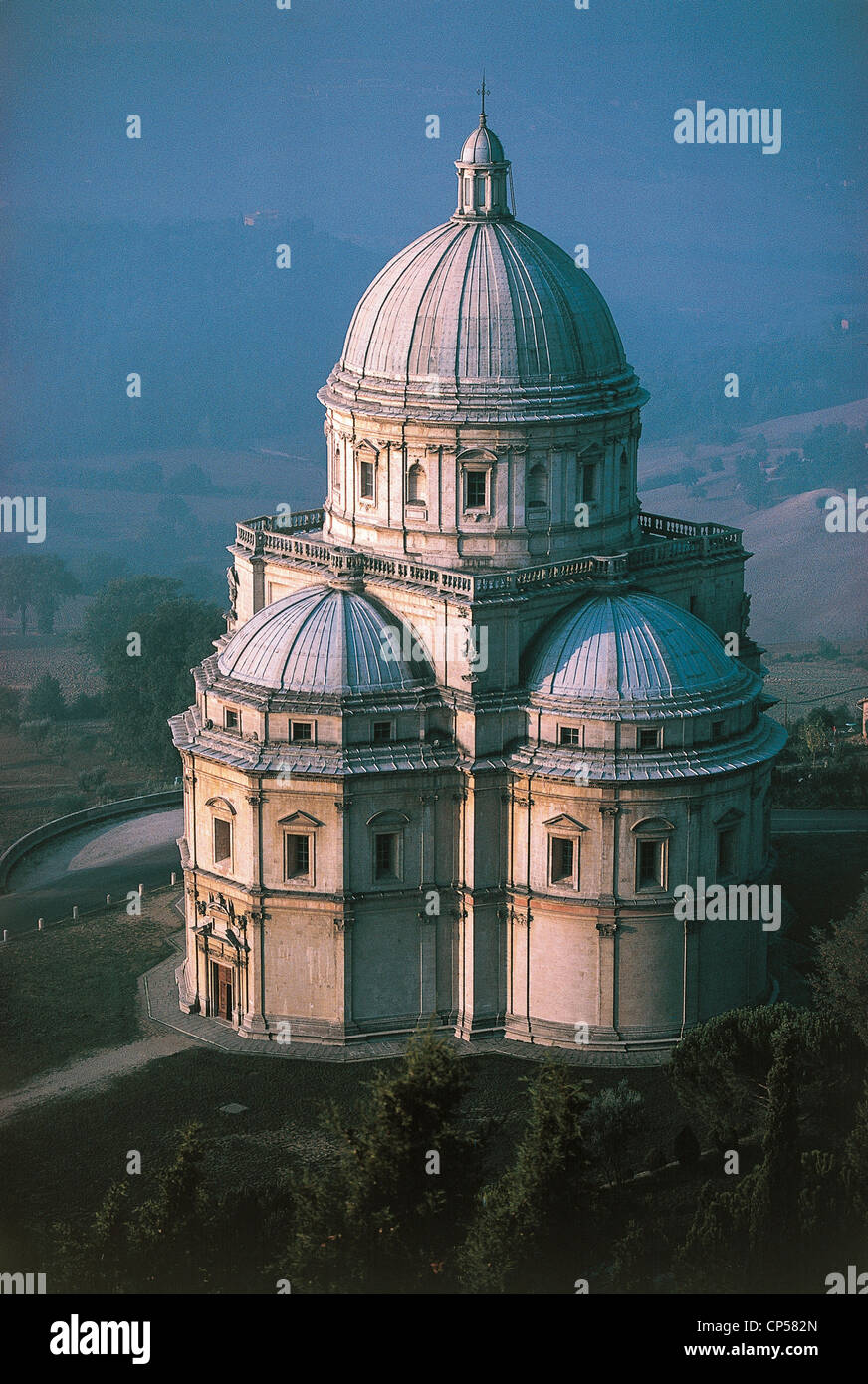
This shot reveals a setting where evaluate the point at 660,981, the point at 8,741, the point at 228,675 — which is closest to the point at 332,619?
the point at 228,675

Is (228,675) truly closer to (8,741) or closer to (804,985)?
(804,985)

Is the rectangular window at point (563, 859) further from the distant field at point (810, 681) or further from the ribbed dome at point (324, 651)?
the distant field at point (810, 681)

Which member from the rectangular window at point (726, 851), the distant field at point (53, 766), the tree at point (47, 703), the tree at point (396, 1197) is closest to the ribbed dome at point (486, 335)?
the rectangular window at point (726, 851)

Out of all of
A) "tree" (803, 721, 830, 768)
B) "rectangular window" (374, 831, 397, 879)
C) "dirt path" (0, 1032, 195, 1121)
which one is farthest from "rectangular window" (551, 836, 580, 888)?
"tree" (803, 721, 830, 768)

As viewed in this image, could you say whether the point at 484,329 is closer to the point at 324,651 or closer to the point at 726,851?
the point at 324,651

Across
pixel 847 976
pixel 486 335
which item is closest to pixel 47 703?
pixel 486 335
